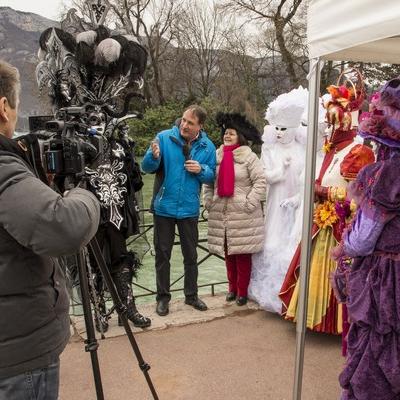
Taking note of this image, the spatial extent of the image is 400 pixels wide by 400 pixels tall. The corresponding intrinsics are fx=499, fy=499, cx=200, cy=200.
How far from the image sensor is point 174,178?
3.71m

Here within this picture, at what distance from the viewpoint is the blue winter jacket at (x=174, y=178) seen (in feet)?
12.2

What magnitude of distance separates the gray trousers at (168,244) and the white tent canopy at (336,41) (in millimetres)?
1580

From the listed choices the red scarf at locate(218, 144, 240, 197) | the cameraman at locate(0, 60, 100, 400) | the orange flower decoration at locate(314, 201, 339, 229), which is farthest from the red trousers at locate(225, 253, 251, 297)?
the cameraman at locate(0, 60, 100, 400)

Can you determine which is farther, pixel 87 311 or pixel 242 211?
pixel 242 211

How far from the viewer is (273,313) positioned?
390cm

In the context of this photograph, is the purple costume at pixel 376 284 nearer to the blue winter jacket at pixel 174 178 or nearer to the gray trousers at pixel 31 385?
the gray trousers at pixel 31 385

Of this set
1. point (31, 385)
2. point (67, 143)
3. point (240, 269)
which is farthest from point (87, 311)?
point (240, 269)

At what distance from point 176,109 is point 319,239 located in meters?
18.5

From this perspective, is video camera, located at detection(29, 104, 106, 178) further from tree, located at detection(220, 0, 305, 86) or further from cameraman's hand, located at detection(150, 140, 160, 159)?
tree, located at detection(220, 0, 305, 86)

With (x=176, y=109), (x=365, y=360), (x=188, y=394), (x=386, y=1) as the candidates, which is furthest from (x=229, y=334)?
(x=176, y=109)

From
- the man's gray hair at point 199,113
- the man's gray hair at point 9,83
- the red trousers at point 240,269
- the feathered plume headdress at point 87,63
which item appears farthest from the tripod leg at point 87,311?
the red trousers at point 240,269

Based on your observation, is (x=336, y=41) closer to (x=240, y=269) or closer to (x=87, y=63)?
(x=87, y=63)

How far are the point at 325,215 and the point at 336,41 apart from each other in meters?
1.47

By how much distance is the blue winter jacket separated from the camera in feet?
12.2
